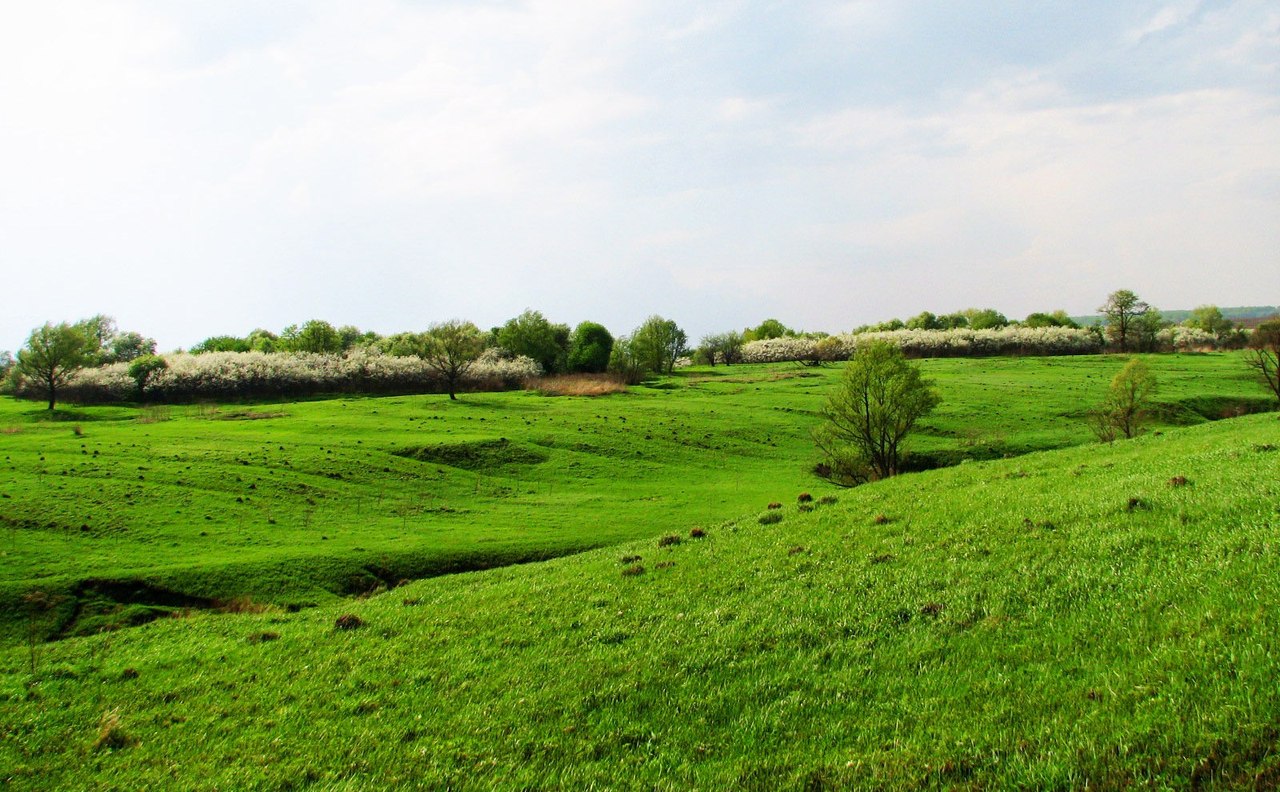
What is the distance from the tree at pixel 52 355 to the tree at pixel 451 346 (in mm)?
38666

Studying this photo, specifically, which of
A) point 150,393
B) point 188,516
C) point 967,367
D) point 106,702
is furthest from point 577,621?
point 967,367

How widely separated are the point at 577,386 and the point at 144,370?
179 ft

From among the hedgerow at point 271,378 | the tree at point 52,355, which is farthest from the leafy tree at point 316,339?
the tree at point 52,355

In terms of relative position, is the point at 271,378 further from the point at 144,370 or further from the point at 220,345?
the point at 220,345

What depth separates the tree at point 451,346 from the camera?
287ft

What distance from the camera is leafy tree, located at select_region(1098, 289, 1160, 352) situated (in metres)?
156

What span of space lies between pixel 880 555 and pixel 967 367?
118418mm

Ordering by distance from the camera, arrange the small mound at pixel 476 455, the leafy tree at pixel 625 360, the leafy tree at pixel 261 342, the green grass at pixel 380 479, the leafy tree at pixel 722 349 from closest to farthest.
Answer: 1. the green grass at pixel 380 479
2. the small mound at pixel 476 455
3. the leafy tree at pixel 625 360
4. the leafy tree at pixel 261 342
5. the leafy tree at pixel 722 349

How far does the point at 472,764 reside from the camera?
8336 millimetres

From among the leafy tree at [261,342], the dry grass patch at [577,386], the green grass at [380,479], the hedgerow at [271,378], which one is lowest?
the green grass at [380,479]

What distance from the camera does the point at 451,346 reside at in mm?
87438

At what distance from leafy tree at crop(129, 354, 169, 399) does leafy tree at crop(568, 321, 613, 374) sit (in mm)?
60809

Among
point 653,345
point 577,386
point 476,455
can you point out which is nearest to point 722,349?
point 653,345

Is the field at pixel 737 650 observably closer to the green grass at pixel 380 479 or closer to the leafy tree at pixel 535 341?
the green grass at pixel 380 479
